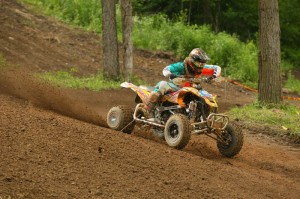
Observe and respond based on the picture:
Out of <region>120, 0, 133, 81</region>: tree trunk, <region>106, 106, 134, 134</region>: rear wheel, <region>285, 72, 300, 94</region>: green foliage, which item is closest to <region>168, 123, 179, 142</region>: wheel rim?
<region>106, 106, 134, 134</region>: rear wheel

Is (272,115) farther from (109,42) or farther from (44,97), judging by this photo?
(109,42)

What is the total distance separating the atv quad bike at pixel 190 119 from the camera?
10.2 m

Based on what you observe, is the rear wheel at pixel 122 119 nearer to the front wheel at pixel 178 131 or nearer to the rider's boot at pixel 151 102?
the rider's boot at pixel 151 102

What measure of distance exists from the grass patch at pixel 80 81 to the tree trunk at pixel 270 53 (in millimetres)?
5395

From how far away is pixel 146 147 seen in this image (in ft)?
30.6

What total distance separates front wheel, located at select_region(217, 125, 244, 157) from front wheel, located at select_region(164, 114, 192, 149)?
0.91 m

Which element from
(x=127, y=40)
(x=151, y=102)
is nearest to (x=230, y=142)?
(x=151, y=102)

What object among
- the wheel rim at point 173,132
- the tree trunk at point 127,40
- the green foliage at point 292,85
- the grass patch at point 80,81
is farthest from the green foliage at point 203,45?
the wheel rim at point 173,132

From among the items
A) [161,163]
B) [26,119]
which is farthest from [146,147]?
[26,119]

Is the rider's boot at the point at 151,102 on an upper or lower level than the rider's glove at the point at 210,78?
lower

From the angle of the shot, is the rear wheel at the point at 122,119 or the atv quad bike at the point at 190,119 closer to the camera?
the atv quad bike at the point at 190,119

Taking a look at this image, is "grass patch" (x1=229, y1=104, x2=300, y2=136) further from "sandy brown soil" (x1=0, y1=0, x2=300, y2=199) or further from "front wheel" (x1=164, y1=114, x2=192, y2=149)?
"front wheel" (x1=164, y1=114, x2=192, y2=149)

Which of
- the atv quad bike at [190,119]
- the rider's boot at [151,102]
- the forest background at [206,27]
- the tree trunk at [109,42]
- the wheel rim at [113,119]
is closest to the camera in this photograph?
the atv quad bike at [190,119]

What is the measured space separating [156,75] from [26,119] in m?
14.6
